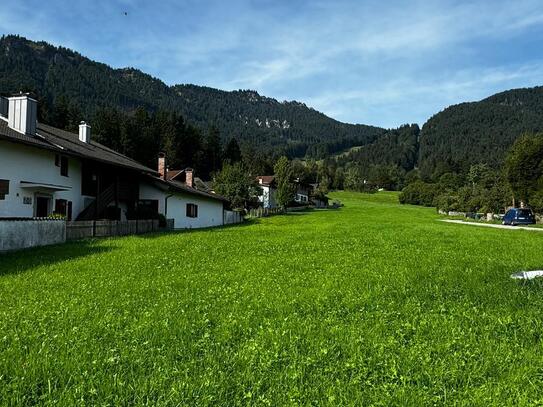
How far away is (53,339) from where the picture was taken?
6867 millimetres

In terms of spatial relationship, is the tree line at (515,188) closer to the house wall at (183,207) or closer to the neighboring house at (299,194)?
the neighboring house at (299,194)

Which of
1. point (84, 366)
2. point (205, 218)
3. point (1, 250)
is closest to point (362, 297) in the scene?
point (84, 366)

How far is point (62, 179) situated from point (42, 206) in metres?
2.45

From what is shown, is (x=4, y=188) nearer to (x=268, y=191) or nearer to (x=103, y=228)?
(x=103, y=228)

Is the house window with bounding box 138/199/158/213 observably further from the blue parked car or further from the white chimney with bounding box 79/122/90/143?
the blue parked car

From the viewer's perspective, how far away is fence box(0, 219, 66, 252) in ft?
65.1

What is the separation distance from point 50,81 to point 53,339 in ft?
723

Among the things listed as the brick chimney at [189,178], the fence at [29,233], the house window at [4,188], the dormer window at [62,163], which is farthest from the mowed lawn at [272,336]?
the brick chimney at [189,178]

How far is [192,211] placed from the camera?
48.0 meters

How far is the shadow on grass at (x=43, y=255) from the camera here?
15.1 metres

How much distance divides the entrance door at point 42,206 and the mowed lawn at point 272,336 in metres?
17.1

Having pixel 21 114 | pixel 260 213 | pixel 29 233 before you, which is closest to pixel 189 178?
pixel 260 213

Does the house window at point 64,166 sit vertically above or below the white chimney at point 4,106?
below

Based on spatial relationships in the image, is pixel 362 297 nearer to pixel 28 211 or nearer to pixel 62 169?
pixel 28 211
